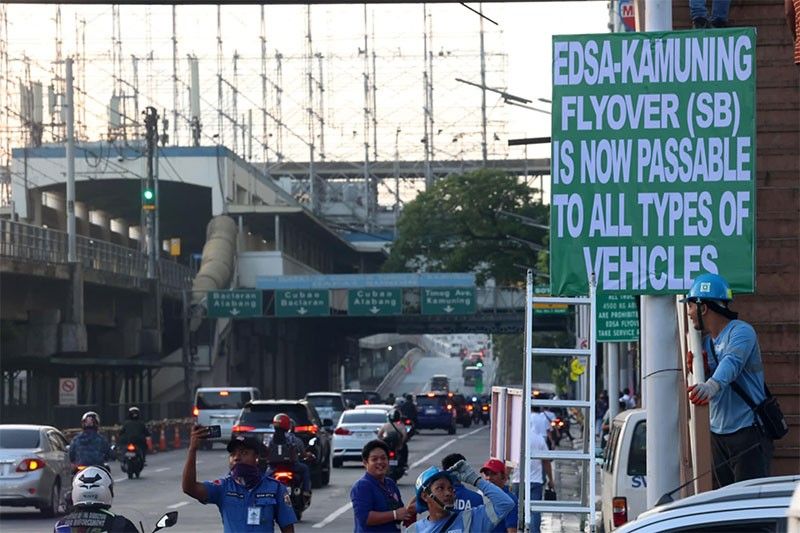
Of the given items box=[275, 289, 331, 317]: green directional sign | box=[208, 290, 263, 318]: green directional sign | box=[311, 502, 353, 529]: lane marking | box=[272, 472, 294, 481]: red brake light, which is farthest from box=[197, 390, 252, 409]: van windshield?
box=[272, 472, 294, 481]: red brake light

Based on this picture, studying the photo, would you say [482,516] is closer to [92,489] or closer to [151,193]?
[92,489]

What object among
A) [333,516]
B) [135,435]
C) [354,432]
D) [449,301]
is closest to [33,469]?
[333,516]

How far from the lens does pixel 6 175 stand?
78812mm

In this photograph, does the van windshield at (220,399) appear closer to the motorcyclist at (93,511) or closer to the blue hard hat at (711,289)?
the motorcyclist at (93,511)

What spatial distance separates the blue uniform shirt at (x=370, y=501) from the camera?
1062cm

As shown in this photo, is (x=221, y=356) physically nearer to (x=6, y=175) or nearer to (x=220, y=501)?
(x=6, y=175)

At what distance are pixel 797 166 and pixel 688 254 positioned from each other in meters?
4.22

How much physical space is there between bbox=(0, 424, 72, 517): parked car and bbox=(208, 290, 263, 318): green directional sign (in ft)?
132

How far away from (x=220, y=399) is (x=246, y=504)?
3982 centimetres

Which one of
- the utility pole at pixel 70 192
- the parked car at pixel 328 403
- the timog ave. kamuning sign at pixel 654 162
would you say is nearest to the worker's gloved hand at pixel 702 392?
the timog ave. kamuning sign at pixel 654 162

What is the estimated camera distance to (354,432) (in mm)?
40594

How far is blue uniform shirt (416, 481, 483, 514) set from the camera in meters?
9.40

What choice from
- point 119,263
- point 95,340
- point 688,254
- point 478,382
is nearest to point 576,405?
point 688,254

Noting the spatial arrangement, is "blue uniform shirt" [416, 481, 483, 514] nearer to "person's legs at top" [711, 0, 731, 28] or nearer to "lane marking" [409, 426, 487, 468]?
"person's legs at top" [711, 0, 731, 28]
